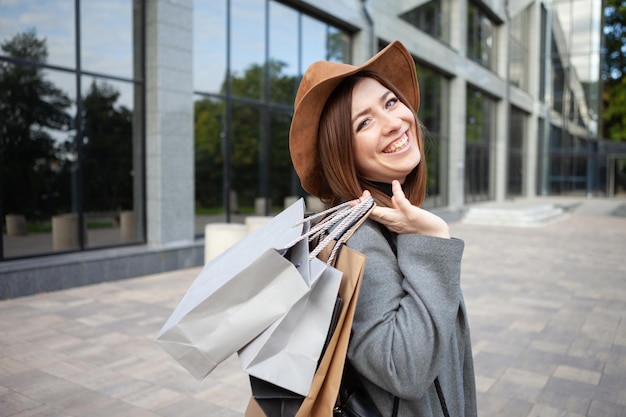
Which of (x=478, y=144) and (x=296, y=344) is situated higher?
(x=478, y=144)

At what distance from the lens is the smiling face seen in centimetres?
147

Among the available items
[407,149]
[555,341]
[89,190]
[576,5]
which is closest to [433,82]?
[89,190]

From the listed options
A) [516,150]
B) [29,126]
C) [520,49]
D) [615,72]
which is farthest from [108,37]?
[615,72]

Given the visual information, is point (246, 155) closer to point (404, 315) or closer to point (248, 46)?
point (248, 46)

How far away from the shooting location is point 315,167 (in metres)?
1.57

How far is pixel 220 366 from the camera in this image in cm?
456

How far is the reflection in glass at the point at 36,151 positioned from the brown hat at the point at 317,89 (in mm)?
7096

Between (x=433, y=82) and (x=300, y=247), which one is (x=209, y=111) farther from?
(x=433, y=82)

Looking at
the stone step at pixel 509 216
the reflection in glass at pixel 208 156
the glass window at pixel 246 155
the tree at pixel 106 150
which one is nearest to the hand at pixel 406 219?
the tree at pixel 106 150

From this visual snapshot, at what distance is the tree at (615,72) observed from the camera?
3838 cm

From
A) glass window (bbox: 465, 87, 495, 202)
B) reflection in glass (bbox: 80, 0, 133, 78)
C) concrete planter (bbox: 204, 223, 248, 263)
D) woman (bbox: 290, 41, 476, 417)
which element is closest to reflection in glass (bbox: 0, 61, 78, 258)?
reflection in glass (bbox: 80, 0, 133, 78)

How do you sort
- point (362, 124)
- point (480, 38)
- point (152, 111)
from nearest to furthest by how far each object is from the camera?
1. point (362, 124)
2. point (152, 111)
3. point (480, 38)

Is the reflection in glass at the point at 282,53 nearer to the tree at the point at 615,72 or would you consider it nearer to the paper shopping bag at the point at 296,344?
the paper shopping bag at the point at 296,344

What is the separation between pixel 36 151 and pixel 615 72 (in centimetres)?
4460
